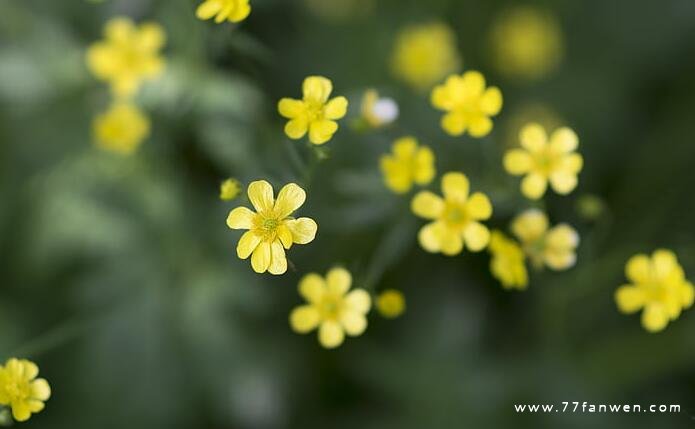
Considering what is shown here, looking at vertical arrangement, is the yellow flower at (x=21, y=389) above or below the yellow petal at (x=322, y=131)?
below

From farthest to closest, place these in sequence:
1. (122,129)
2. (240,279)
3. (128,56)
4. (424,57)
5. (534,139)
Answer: (424,57) → (240,279) → (122,129) → (128,56) → (534,139)

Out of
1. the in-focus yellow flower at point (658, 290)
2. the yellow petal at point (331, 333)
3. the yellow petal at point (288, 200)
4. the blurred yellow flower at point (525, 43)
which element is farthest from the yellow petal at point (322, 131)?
the blurred yellow flower at point (525, 43)

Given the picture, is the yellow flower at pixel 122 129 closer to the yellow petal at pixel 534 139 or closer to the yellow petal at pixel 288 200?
the yellow petal at pixel 288 200

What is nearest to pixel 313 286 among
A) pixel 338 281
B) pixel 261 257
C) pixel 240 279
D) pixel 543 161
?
pixel 338 281

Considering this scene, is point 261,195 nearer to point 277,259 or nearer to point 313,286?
point 277,259

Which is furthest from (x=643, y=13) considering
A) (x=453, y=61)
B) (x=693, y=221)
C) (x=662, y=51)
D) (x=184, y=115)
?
(x=184, y=115)

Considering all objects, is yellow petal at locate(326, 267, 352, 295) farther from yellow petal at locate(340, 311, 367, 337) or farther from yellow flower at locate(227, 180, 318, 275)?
yellow flower at locate(227, 180, 318, 275)

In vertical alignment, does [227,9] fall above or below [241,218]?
above
